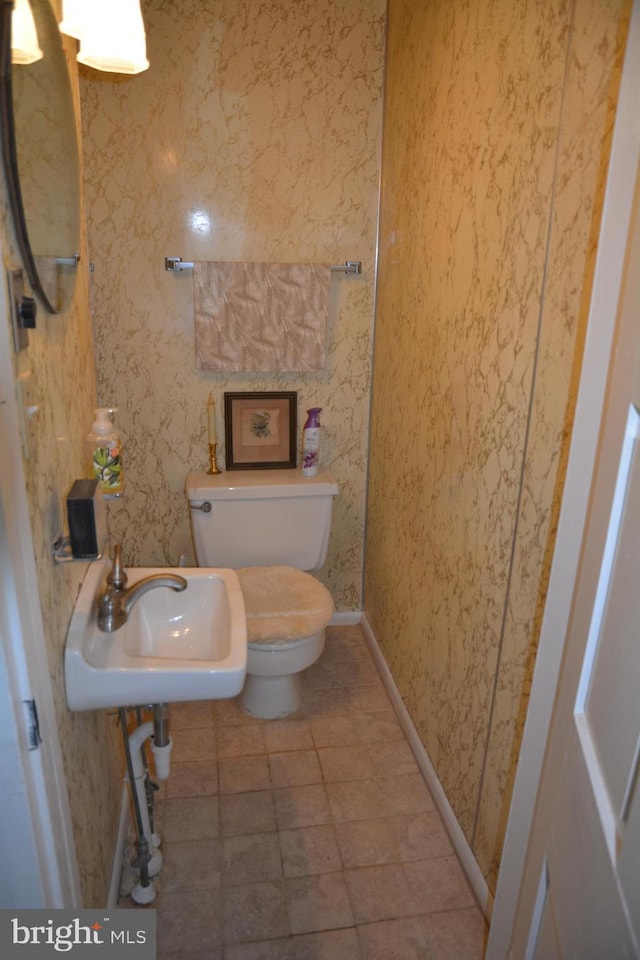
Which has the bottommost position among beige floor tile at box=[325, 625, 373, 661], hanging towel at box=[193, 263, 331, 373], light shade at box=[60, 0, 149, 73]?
beige floor tile at box=[325, 625, 373, 661]

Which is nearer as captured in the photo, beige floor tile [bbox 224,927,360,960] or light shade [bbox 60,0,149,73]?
light shade [bbox 60,0,149,73]

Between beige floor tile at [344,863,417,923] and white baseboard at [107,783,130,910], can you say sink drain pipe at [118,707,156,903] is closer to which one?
white baseboard at [107,783,130,910]

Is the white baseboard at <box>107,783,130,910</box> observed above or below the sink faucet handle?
below

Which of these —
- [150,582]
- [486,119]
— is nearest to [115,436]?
[150,582]

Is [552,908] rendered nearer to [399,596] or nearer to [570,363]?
[570,363]

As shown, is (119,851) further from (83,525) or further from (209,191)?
(209,191)

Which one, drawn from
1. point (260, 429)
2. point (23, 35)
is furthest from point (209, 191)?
Answer: point (23, 35)

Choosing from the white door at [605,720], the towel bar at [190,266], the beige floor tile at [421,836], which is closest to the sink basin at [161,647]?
the white door at [605,720]

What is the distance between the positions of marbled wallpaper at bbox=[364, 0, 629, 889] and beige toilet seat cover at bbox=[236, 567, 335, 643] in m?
0.31

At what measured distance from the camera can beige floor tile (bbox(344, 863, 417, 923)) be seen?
1565 mm

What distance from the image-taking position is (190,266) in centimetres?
222

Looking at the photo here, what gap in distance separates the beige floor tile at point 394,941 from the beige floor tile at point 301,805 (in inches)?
13.1

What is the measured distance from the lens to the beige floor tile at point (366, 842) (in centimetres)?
171

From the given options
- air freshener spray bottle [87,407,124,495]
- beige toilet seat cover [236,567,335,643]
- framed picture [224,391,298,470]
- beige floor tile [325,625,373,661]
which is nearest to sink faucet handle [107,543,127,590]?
air freshener spray bottle [87,407,124,495]
